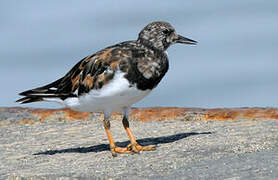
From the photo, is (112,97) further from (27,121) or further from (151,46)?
(27,121)

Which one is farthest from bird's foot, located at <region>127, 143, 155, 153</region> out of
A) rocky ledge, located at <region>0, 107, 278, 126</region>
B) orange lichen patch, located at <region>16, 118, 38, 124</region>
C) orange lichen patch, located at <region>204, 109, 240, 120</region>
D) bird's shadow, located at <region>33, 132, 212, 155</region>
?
orange lichen patch, located at <region>16, 118, 38, 124</region>

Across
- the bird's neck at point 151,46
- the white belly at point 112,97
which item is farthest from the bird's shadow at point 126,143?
the bird's neck at point 151,46

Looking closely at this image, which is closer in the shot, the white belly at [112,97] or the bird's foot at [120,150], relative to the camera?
the white belly at [112,97]

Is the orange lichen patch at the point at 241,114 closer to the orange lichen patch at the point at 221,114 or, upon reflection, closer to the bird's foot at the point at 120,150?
the orange lichen patch at the point at 221,114

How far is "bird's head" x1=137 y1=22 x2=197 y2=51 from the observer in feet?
36.0

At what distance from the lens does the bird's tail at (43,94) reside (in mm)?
11577

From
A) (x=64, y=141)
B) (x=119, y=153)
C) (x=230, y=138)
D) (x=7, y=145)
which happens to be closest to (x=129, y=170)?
(x=119, y=153)

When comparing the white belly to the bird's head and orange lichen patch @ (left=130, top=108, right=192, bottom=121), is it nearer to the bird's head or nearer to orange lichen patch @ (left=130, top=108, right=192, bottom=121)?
the bird's head

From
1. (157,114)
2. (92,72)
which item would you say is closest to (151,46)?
(92,72)

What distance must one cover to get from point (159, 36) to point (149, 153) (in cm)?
226

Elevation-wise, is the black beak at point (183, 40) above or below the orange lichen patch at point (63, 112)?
above

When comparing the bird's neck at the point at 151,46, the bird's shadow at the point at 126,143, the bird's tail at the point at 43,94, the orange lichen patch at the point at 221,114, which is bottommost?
the bird's shadow at the point at 126,143

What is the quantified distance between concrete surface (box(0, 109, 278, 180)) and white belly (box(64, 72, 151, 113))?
101 centimetres

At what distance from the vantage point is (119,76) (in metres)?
10.2
